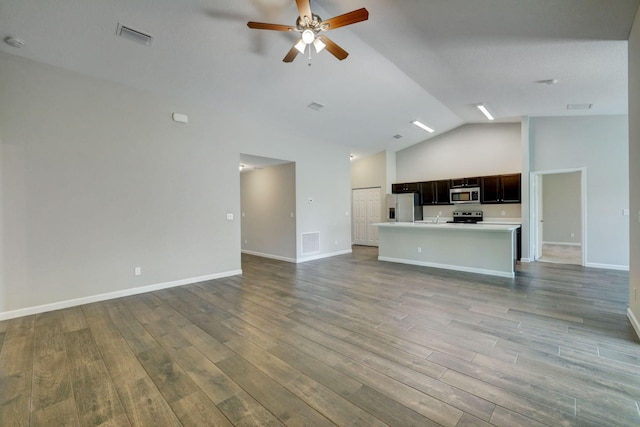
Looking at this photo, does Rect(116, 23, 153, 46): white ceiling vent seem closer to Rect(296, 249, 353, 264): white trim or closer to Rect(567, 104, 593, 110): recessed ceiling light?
Rect(296, 249, 353, 264): white trim

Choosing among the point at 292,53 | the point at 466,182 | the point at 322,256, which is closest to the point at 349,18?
the point at 292,53

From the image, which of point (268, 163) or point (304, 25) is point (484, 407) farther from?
point (268, 163)

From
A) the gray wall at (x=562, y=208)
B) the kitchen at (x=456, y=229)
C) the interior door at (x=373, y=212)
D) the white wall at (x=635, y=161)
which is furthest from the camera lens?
the interior door at (x=373, y=212)

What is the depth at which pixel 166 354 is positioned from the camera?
248 centimetres

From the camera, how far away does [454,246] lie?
5629mm

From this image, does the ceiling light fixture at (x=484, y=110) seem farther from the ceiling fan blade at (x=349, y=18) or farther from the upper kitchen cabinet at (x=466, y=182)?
the ceiling fan blade at (x=349, y=18)

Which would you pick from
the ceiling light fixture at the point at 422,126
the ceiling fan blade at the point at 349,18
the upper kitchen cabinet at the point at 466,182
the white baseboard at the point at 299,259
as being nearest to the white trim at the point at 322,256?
the white baseboard at the point at 299,259

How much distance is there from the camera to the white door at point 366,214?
9.25 metres

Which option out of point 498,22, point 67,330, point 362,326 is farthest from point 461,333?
point 67,330

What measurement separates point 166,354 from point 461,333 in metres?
2.79

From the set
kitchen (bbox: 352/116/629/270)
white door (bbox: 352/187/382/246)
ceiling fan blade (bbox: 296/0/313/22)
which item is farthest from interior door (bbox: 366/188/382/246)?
ceiling fan blade (bbox: 296/0/313/22)

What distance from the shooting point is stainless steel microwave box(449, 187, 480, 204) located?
752 centimetres

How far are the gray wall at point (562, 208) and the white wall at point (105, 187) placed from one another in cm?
926

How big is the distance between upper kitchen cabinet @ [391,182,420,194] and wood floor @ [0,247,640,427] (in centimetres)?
484
